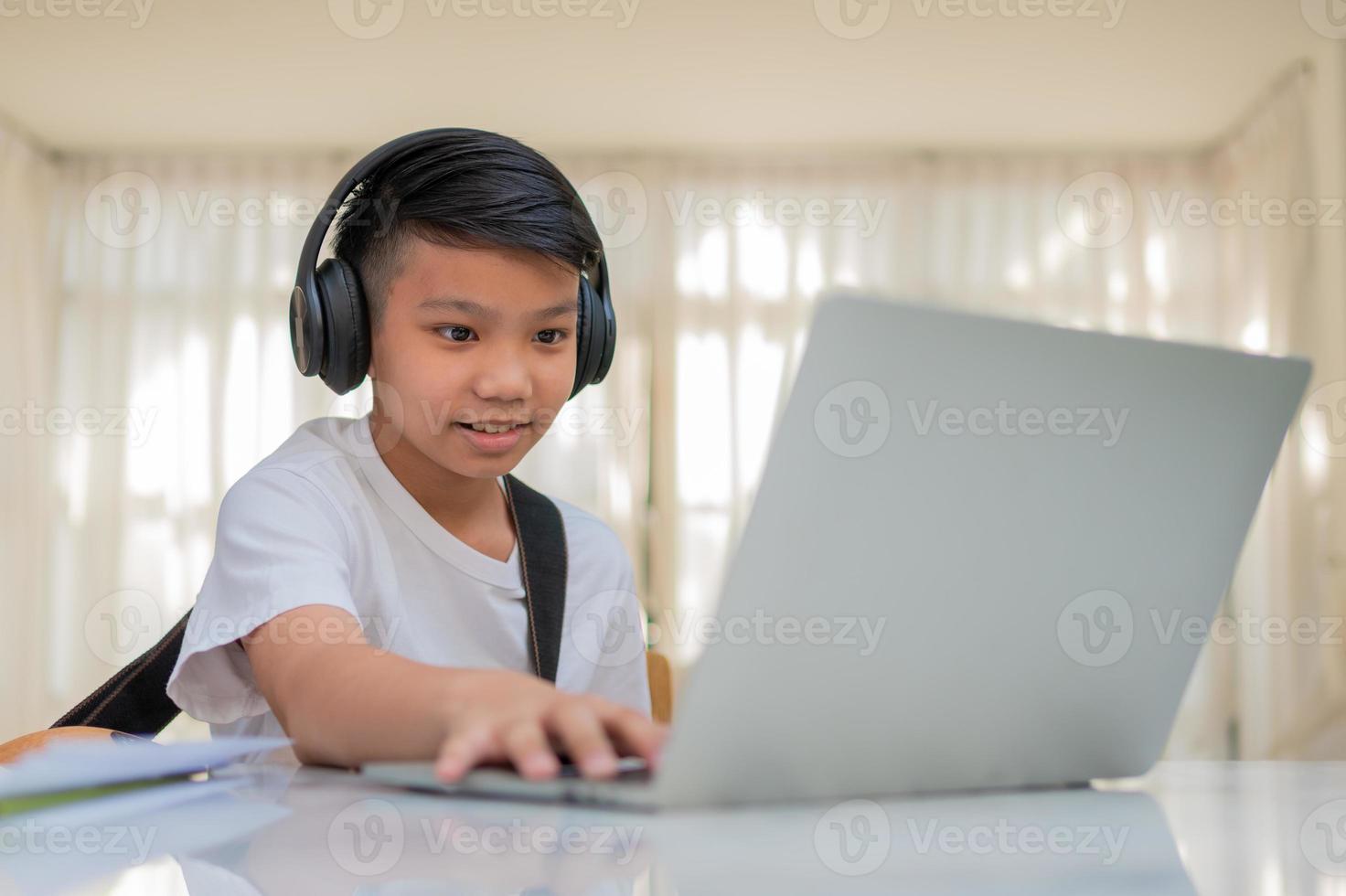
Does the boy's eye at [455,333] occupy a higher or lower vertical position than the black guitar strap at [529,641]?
higher

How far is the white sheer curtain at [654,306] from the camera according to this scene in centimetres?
433

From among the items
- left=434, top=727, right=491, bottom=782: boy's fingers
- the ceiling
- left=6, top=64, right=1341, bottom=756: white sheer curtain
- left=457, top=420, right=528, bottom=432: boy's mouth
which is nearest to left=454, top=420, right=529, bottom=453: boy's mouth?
left=457, top=420, right=528, bottom=432: boy's mouth

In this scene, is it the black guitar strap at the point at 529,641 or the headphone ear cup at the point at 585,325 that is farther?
the headphone ear cup at the point at 585,325

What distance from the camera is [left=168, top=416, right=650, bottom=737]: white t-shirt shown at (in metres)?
0.75

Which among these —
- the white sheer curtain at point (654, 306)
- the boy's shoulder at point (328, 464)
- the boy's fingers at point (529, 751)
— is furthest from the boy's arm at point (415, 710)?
the white sheer curtain at point (654, 306)

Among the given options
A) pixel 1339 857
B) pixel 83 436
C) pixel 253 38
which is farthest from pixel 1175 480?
pixel 83 436

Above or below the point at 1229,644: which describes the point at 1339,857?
above

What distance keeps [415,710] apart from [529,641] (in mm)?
430

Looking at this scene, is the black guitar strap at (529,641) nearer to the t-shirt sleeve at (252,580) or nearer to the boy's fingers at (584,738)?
the t-shirt sleeve at (252,580)

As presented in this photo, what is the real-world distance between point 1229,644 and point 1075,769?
4233 millimetres

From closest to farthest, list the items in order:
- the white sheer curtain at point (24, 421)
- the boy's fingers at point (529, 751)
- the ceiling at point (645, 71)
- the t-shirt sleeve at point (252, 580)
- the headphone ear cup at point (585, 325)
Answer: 1. the boy's fingers at point (529, 751)
2. the t-shirt sleeve at point (252, 580)
3. the headphone ear cup at point (585, 325)
4. the ceiling at point (645, 71)
5. the white sheer curtain at point (24, 421)

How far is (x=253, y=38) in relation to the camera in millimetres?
3619

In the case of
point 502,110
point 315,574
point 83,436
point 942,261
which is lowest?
point 315,574

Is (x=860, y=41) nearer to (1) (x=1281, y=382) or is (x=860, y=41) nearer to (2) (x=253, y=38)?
(2) (x=253, y=38)
